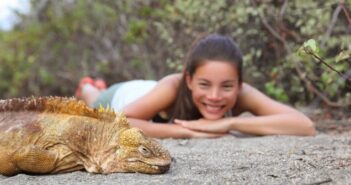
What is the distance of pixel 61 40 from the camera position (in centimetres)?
1314

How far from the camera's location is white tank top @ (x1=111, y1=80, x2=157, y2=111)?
663cm

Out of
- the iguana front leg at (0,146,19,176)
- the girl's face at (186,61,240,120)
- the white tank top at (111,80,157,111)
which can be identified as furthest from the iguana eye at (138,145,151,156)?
the white tank top at (111,80,157,111)

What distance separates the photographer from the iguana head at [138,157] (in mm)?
3314

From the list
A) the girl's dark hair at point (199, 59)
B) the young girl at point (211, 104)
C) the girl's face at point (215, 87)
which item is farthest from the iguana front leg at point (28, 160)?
the girl's dark hair at point (199, 59)

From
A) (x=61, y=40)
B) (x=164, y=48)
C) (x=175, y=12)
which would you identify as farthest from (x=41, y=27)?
(x=175, y=12)

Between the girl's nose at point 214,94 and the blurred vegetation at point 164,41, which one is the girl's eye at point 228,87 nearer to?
the girl's nose at point 214,94

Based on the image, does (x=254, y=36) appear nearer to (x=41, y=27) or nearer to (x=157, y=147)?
(x=157, y=147)

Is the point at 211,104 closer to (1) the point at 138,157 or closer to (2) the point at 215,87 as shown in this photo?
(2) the point at 215,87

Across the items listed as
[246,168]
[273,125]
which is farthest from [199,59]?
[246,168]

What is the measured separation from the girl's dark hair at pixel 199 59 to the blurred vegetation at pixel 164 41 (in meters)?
0.80

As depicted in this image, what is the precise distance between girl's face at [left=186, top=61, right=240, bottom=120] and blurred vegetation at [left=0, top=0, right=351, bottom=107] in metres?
0.79

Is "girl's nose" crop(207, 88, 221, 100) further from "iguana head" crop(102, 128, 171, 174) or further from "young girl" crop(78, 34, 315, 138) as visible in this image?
"iguana head" crop(102, 128, 171, 174)

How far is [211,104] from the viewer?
5316mm

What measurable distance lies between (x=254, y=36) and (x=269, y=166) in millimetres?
4465
